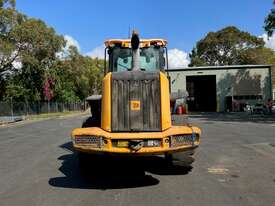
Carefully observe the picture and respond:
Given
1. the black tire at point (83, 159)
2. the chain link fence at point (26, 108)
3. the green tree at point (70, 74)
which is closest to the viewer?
the black tire at point (83, 159)

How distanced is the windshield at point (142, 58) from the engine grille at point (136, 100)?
206 centimetres

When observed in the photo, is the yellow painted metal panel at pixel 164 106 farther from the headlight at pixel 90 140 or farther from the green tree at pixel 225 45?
the green tree at pixel 225 45

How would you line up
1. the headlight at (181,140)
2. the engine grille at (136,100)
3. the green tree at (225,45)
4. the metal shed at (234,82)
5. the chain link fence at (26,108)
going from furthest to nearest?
1. the green tree at (225,45)
2. the metal shed at (234,82)
3. the chain link fence at (26,108)
4. the engine grille at (136,100)
5. the headlight at (181,140)

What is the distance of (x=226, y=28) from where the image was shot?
90.3 meters

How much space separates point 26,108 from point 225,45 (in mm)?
46945

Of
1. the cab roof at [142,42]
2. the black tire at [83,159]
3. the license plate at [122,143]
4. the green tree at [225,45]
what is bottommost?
the black tire at [83,159]

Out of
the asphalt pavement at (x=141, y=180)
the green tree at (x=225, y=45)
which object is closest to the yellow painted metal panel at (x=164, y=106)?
the asphalt pavement at (x=141, y=180)

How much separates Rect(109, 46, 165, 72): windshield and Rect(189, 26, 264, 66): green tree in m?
80.5

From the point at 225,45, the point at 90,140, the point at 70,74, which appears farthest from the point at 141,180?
the point at 225,45

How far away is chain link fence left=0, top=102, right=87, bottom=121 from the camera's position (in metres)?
51.0

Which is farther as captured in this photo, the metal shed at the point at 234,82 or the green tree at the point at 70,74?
the metal shed at the point at 234,82

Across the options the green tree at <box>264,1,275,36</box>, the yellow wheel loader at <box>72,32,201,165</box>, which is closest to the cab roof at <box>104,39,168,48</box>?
the yellow wheel loader at <box>72,32,201,165</box>

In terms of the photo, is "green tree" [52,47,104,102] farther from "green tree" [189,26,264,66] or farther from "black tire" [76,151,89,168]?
"black tire" [76,151,89,168]

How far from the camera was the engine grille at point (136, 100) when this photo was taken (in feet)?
29.0
